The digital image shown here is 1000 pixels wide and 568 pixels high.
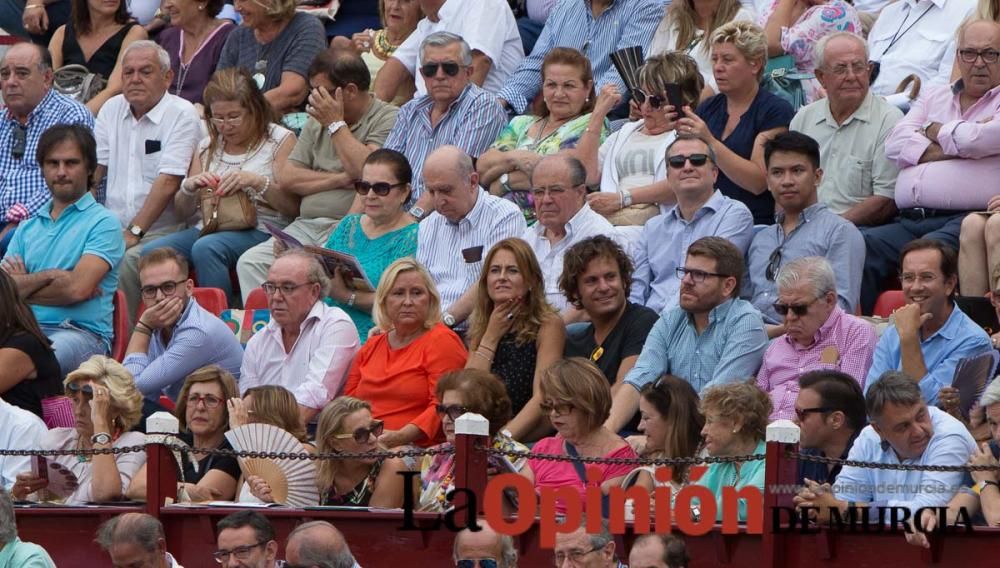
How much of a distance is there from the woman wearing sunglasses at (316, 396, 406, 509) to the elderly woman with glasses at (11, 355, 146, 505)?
0.90m

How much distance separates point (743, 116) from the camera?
435 inches

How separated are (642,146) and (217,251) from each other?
8.26 feet

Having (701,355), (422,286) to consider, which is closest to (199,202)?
(422,286)

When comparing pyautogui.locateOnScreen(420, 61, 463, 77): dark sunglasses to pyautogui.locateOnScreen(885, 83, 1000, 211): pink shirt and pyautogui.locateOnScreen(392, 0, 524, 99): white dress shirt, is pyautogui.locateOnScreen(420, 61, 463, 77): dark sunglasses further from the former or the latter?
pyautogui.locateOnScreen(885, 83, 1000, 211): pink shirt

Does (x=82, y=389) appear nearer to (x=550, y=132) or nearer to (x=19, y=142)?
(x=550, y=132)

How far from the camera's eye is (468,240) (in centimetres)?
1085

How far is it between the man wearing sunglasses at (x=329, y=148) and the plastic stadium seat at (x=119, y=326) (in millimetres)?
690

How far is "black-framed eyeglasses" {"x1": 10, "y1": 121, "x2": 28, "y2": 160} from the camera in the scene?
12.6 meters

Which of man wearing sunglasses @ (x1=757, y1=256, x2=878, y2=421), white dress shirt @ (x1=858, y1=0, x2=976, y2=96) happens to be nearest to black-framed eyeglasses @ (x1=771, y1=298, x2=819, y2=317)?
man wearing sunglasses @ (x1=757, y1=256, x2=878, y2=421)

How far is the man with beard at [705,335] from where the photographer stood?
9.37 m

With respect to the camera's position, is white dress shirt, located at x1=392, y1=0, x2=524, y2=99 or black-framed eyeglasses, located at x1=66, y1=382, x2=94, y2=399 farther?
white dress shirt, located at x1=392, y1=0, x2=524, y2=99

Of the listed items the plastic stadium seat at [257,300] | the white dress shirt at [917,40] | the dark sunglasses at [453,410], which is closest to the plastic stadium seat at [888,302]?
the white dress shirt at [917,40]

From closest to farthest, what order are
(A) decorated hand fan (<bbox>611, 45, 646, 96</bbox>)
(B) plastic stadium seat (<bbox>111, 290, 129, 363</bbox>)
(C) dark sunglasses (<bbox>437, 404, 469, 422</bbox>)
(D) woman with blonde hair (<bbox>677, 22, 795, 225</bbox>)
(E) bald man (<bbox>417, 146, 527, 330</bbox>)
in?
(C) dark sunglasses (<bbox>437, 404, 469, 422</bbox>) < (D) woman with blonde hair (<bbox>677, 22, 795, 225</bbox>) < (E) bald man (<bbox>417, 146, 527, 330</bbox>) < (B) plastic stadium seat (<bbox>111, 290, 129, 363</bbox>) < (A) decorated hand fan (<bbox>611, 45, 646, 96</bbox>)

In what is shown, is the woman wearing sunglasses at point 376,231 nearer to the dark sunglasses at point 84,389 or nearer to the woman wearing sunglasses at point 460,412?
Answer: the dark sunglasses at point 84,389
